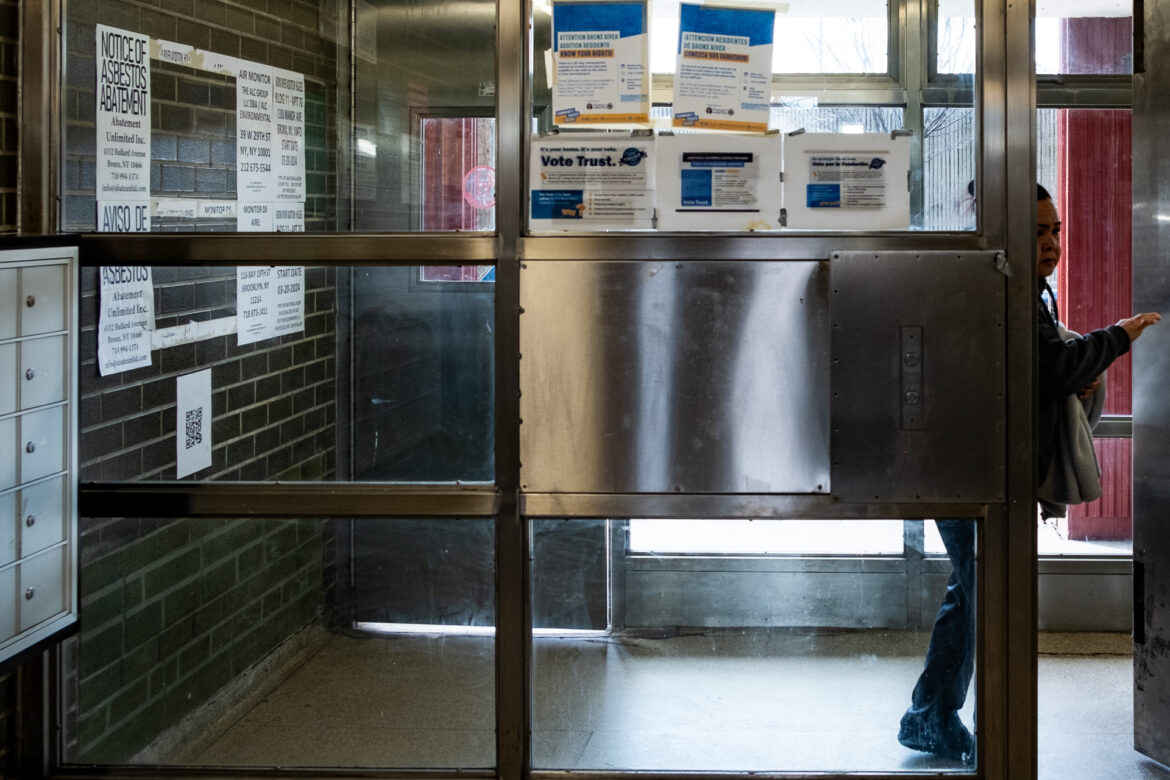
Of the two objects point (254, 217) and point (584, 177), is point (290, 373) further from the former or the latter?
point (584, 177)

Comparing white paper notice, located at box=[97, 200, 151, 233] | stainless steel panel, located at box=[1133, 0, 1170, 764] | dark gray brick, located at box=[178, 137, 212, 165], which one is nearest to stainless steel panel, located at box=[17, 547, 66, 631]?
white paper notice, located at box=[97, 200, 151, 233]

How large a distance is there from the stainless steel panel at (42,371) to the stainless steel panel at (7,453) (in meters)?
0.07

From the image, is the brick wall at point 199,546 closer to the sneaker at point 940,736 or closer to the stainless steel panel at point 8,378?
the stainless steel panel at point 8,378

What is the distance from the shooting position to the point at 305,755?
3.38m

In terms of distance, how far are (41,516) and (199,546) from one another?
17.3 inches

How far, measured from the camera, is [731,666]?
3314 millimetres

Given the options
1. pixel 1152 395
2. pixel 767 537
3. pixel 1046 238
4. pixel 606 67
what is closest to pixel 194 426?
pixel 606 67

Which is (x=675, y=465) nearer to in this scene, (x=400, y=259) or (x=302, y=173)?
(x=400, y=259)

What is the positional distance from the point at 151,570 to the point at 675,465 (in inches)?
57.8

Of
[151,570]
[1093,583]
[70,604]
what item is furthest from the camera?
[1093,583]

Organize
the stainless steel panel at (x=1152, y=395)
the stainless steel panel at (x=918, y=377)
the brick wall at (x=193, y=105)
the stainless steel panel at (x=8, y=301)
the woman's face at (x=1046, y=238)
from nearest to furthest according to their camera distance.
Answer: the stainless steel panel at (x=8, y=301)
the stainless steel panel at (x=918, y=377)
the brick wall at (x=193, y=105)
the woman's face at (x=1046, y=238)
the stainless steel panel at (x=1152, y=395)

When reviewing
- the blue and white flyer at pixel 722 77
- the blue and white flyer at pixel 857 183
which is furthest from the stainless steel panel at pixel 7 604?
the blue and white flyer at pixel 857 183

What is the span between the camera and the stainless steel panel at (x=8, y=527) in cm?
287

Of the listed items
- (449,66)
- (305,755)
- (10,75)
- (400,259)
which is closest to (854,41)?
(449,66)
